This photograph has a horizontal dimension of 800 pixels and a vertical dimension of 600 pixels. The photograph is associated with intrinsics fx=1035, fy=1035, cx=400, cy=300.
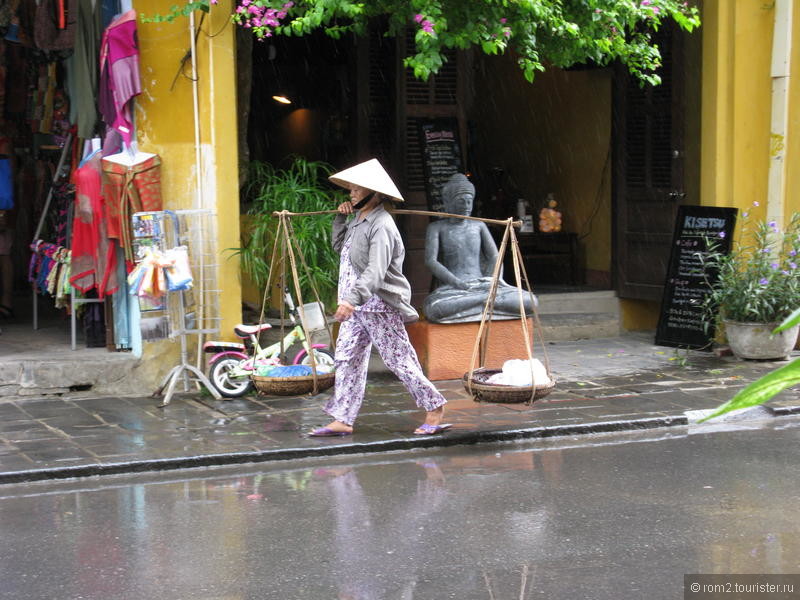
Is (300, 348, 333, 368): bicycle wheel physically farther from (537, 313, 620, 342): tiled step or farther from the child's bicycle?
(537, 313, 620, 342): tiled step

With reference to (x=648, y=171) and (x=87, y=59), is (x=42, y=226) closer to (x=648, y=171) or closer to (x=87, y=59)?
(x=87, y=59)

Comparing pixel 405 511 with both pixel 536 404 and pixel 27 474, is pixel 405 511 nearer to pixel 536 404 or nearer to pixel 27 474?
pixel 27 474

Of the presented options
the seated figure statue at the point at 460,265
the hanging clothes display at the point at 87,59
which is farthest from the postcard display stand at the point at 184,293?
the seated figure statue at the point at 460,265

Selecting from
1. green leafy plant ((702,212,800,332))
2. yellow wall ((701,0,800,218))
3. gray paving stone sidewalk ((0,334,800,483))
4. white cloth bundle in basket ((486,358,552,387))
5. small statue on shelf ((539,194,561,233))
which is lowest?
gray paving stone sidewalk ((0,334,800,483))

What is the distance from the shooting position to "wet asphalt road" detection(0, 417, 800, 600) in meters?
4.57

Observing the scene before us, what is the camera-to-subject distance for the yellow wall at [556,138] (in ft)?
42.2

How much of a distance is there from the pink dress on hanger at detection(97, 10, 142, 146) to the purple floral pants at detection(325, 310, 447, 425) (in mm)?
2889

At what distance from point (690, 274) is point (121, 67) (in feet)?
19.8

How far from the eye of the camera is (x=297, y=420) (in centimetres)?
798

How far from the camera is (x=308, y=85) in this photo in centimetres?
1186

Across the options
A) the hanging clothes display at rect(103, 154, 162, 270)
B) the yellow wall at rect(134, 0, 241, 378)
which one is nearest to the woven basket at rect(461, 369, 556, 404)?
the yellow wall at rect(134, 0, 241, 378)

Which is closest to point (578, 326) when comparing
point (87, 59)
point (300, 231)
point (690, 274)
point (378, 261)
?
point (690, 274)

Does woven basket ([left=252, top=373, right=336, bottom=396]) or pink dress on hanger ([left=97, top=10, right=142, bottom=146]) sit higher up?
pink dress on hanger ([left=97, top=10, right=142, bottom=146])

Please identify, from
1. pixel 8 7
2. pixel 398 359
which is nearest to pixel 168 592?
pixel 398 359
